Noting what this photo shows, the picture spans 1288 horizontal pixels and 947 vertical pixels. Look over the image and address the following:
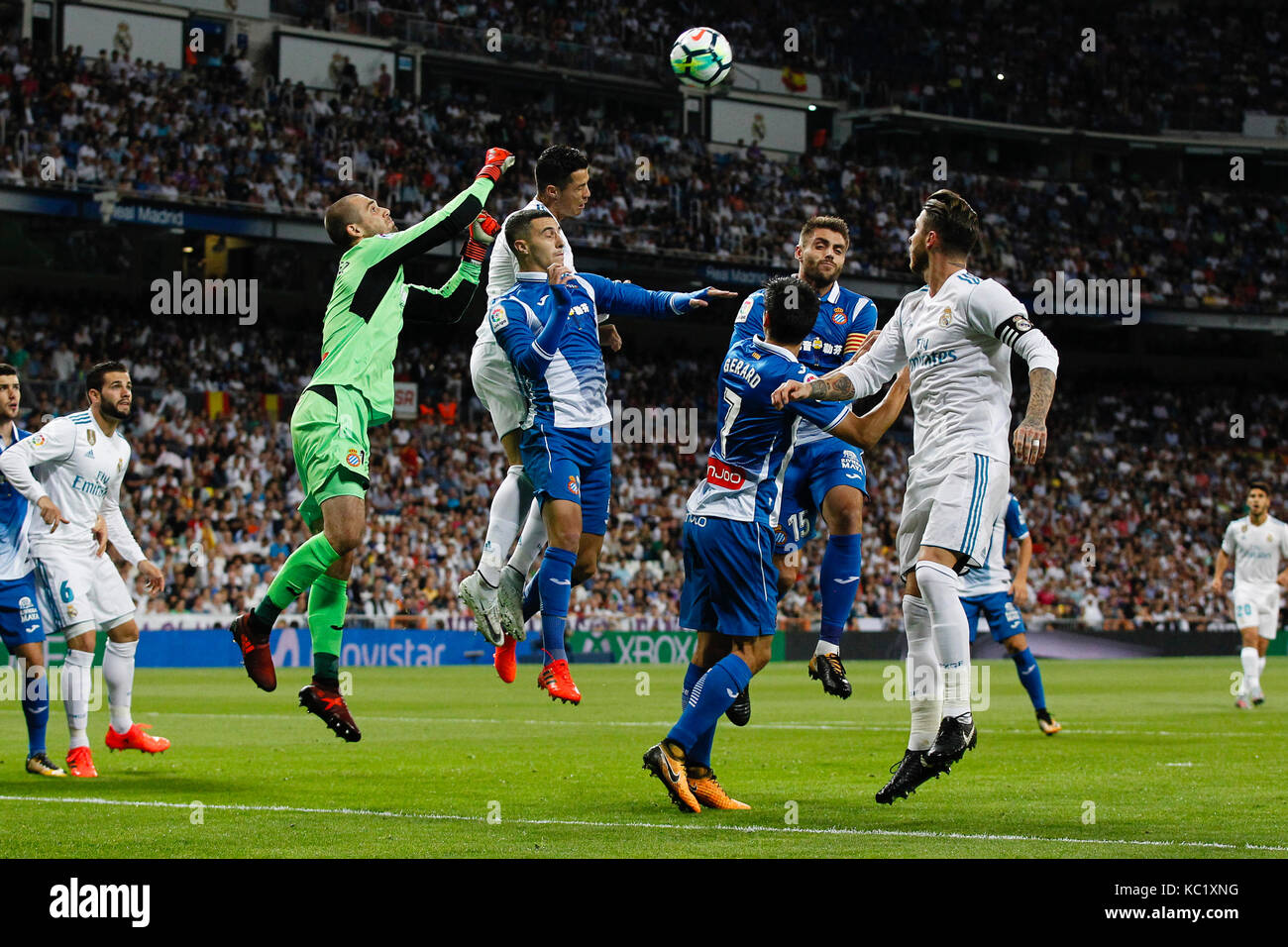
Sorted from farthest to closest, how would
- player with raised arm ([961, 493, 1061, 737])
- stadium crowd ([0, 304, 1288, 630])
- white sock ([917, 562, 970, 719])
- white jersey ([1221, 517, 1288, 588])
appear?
stadium crowd ([0, 304, 1288, 630])
white jersey ([1221, 517, 1288, 588])
player with raised arm ([961, 493, 1061, 737])
white sock ([917, 562, 970, 719])

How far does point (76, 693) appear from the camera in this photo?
1154 cm

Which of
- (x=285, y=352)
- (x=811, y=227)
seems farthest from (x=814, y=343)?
(x=285, y=352)

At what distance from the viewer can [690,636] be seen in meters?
32.6

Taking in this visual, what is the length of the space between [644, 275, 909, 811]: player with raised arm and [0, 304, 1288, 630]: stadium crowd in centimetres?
2107

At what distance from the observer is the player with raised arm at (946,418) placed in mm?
8547

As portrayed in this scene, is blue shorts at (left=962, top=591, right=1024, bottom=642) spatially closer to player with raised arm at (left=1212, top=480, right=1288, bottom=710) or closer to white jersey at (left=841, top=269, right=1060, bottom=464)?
white jersey at (left=841, top=269, right=1060, bottom=464)

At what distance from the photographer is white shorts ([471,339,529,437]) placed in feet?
35.1

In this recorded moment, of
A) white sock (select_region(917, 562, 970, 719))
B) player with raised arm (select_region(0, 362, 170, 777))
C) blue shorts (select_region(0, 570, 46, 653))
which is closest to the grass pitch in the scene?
player with raised arm (select_region(0, 362, 170, 777))

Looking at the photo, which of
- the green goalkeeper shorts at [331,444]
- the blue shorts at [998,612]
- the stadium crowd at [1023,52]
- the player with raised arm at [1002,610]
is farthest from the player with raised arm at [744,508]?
the stadium crowd at [1023,52]

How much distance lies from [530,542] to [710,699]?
7.37ft

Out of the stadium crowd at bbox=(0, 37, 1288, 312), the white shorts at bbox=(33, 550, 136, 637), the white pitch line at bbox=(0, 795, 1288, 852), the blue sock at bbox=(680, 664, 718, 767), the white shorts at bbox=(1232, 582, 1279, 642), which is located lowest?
the white shorts at bbox=(1232, 582, 1279, 642)

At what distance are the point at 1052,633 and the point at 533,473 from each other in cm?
2916

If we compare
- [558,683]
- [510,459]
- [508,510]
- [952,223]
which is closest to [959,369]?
[952,223]
